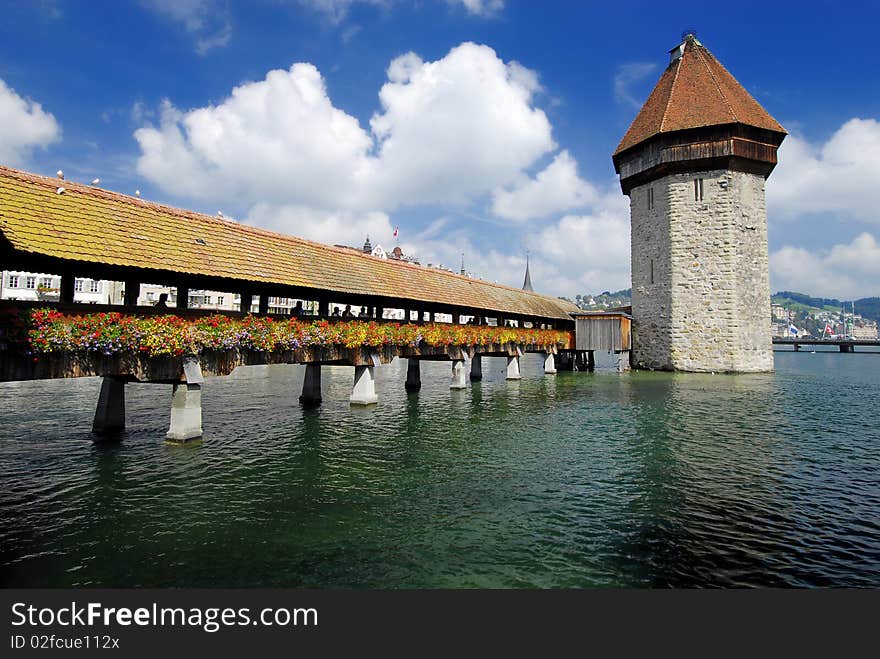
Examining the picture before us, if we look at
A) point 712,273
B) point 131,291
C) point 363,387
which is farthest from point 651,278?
point 131,291

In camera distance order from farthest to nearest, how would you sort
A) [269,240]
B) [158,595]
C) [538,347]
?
[538,347] → [269,240] → [158,595]

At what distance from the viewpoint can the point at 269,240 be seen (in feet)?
48.1

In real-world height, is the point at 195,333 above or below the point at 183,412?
above

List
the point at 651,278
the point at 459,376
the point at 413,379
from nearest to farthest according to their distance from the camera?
the point at 459,376, the point at 413,379, the point at 651,278

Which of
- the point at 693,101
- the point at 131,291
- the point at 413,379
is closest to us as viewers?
the point at 131,291

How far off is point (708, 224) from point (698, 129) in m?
5.79

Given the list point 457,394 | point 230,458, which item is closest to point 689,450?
point 230,458

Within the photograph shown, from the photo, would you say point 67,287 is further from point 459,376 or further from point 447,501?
point 459,376

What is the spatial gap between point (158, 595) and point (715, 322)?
32.7 metres

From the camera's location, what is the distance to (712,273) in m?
30.8

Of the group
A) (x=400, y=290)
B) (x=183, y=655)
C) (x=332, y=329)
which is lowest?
(x=183, y=655)

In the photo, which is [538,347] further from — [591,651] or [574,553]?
[591,651]

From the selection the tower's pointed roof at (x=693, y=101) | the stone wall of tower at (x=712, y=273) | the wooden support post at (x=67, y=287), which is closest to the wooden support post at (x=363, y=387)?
the wooden support post at (x=67, y=287)

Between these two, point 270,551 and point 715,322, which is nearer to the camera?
point 270,551
